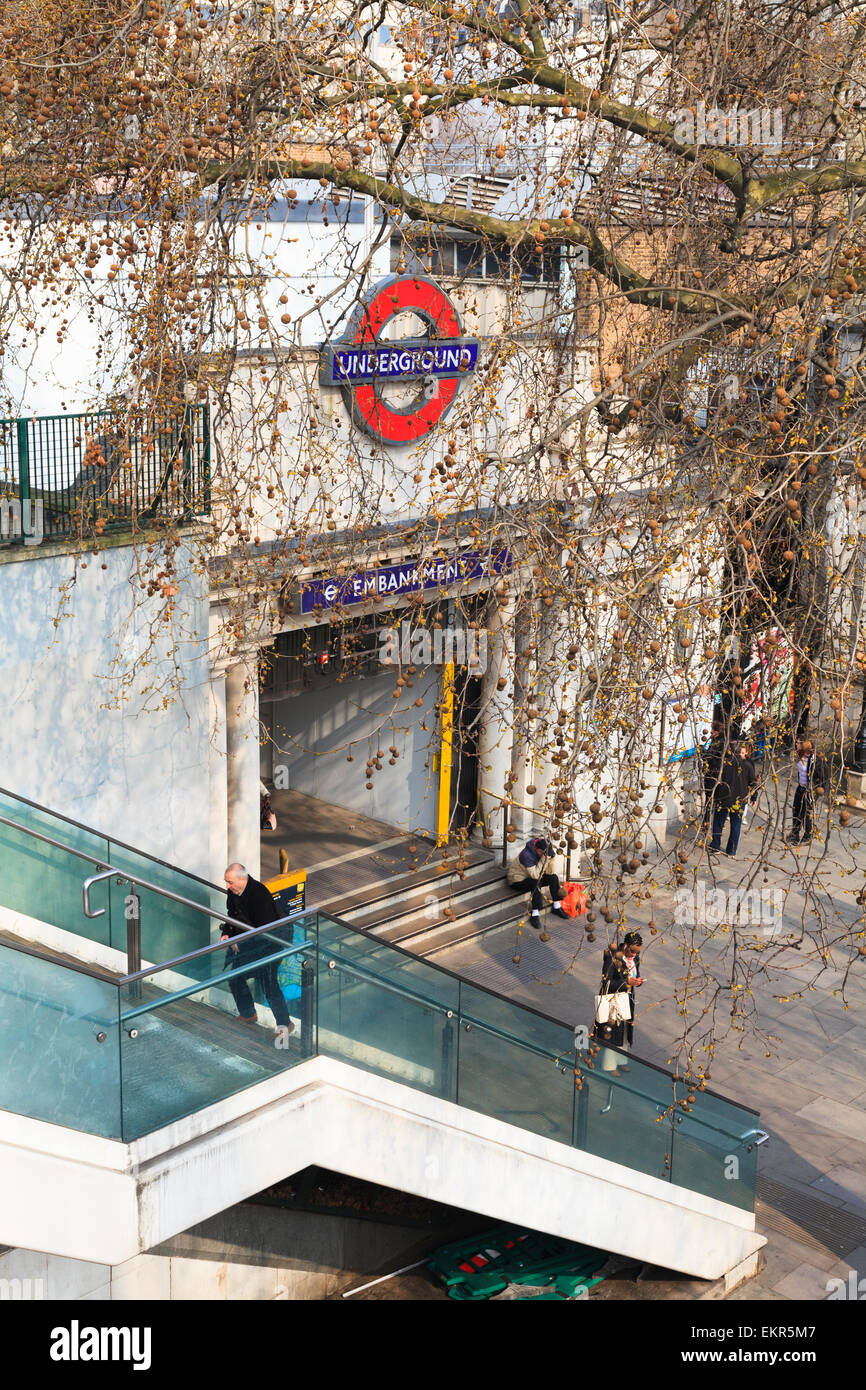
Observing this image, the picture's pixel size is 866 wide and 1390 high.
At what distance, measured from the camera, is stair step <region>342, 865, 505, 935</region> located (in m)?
15.3

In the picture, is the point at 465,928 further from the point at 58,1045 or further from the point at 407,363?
the point at 58,1045

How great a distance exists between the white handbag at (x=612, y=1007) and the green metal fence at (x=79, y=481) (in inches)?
201

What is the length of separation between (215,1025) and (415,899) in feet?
27.8

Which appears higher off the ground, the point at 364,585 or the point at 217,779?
the point at 364,585

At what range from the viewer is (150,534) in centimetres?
1096

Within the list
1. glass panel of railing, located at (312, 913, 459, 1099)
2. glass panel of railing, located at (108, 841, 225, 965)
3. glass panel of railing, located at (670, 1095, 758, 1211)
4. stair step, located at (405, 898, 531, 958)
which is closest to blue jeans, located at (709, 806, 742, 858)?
stair step, located at (405, 898, 531, 958)

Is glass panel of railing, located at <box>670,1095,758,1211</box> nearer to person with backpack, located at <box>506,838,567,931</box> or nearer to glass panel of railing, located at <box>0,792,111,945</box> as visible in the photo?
glass panel of railing, located at <box>0,792,111,945</box>

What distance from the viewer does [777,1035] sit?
14.1 meters

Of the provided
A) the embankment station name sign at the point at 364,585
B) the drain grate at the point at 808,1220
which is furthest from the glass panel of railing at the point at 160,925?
the drain grate at the point at 808,1220

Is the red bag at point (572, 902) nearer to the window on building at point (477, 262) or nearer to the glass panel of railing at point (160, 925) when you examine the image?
the window on building at point (477, 262)

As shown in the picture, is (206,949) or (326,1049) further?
(326,1049)

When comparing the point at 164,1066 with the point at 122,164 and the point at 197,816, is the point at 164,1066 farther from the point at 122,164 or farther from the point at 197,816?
the point at 122,164

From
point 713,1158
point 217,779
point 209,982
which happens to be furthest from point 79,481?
point 713,1158

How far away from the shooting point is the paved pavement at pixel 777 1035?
10.8 m
